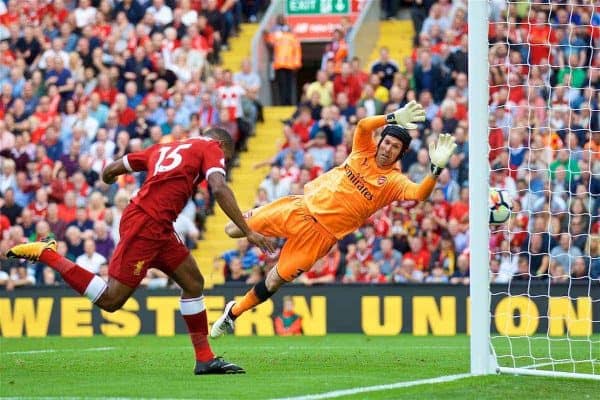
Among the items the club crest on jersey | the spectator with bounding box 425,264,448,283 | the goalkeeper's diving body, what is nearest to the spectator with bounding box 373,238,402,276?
the spectator with bounding box 425,264,448,283

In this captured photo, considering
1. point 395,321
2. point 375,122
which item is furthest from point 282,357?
point 395,321

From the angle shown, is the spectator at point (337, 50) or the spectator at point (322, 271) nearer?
the spectator at point (322, 271)

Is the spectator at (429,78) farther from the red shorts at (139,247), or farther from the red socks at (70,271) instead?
the red socks at (70,271)

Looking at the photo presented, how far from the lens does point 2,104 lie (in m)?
26.9

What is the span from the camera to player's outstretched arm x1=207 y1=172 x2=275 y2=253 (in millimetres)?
11688

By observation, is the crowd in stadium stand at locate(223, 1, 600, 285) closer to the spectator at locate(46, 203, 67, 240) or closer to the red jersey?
the spectator at locate(46, 203, 67, 240)

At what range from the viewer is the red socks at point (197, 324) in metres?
12.5

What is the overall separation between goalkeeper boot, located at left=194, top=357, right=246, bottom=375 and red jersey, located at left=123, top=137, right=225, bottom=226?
1.28 meters

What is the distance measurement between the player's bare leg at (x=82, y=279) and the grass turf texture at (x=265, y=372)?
2.20 feet

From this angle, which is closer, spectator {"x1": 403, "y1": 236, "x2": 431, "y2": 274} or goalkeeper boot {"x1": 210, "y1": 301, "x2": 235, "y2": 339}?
goalkeeper boot {"x1": 210, "y1": 301, "x2": 235, "y2": 339}

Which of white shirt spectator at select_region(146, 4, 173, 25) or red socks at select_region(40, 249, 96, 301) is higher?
white shirt spectator at select_region(146, 4, 173, 25)

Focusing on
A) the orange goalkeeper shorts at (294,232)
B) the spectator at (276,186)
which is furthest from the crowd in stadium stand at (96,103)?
the orange goalkeeper shorts at (294,232)

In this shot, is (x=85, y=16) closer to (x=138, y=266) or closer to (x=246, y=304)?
(x=246, y=304)

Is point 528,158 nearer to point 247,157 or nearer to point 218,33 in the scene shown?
point 247,157
